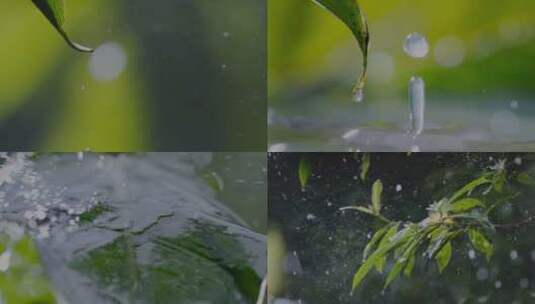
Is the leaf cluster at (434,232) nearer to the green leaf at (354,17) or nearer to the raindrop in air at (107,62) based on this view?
the green leaf at (354,17)

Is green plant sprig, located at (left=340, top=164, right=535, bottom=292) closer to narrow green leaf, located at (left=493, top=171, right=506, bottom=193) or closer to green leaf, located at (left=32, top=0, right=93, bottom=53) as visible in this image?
narrow green leaf, located at (left=493, top=171, right=506, bottom=193)

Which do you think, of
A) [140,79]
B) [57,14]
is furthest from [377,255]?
[57,14]

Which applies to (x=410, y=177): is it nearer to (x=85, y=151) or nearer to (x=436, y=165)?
(x=436, y=165)

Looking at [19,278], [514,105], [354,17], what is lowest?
[19,278]

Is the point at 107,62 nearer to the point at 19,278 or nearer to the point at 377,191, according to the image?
the point at 19,278

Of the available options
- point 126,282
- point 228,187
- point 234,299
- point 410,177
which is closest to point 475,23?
point 410,177
